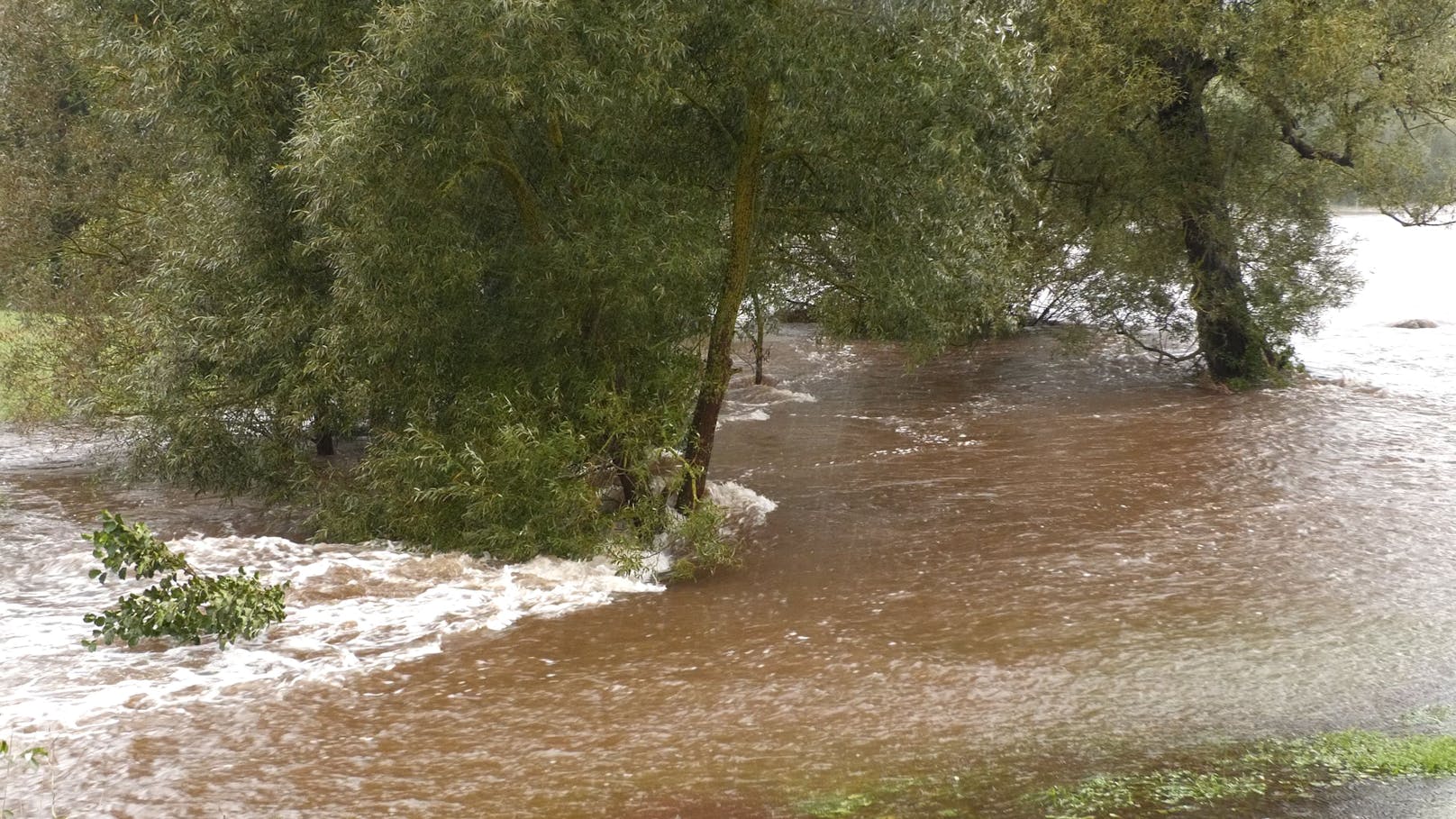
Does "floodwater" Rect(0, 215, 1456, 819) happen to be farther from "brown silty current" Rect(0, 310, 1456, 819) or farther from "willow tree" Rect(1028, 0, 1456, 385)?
"willow tree" Rect(1028, 0, 1456, 385)

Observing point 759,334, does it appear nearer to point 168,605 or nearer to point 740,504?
point 740,504

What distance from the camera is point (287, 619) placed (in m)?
11.6

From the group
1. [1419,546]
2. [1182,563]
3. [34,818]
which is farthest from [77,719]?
[1419,546]

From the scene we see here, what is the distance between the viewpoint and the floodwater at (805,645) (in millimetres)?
8625

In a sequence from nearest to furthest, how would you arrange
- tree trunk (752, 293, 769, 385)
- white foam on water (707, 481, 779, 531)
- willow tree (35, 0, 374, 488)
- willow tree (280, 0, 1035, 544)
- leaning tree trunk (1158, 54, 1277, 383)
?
willow tree (280, 0, 1035, 544)
willow tree (35, 0, 374, 488)
white foam on water (707, 481, 779, 531)
tree trunk (752, 293, 769, 385)
leaning tree trunk (1158, 54, 1277, 383)

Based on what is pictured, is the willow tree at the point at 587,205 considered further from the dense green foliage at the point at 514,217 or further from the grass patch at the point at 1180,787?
the grass patch at the point at 1180,787

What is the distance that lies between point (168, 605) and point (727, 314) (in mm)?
6688

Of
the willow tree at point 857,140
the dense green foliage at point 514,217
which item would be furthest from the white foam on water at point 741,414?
the willow tree at point 857,140

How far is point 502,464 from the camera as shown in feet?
43.2

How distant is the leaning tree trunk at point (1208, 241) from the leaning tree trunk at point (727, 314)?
406 inches

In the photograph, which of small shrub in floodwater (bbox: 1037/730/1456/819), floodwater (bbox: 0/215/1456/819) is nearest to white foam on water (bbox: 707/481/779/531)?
floodwater (bbox: 0/215/1456/819)

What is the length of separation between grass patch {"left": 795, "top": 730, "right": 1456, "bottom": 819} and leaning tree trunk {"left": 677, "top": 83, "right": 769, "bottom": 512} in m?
6.35

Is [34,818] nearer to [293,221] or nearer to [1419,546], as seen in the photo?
[293,221]

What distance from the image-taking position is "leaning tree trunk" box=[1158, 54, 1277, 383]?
71.3ft
